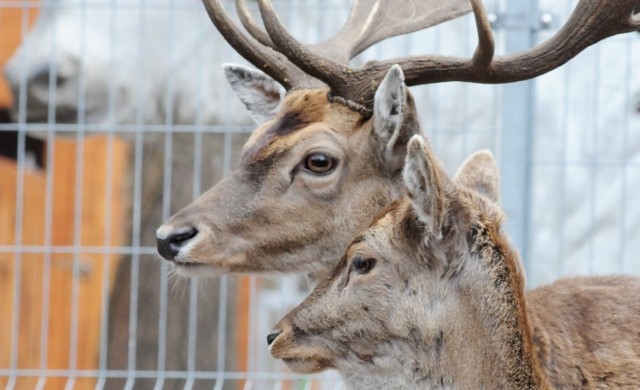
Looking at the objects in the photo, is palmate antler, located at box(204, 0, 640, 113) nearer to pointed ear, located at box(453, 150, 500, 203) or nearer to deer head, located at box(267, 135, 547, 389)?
pointed ear, located at box(453, 150, 500, 203)

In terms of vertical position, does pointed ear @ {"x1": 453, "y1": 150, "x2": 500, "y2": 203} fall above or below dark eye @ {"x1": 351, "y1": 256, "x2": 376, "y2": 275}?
above

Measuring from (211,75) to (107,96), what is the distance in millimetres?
644

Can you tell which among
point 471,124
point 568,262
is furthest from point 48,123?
point 568,262

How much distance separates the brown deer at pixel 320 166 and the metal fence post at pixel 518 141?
4.41 feet

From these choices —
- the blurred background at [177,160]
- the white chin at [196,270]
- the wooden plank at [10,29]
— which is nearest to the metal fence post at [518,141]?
the blurred background at [177,160]

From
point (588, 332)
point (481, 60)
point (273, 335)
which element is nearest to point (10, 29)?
point (481, 60)

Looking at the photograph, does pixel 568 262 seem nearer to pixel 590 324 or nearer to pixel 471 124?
pixel 471 124

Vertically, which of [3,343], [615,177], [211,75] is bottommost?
[3,343]

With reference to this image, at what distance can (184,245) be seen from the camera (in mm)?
5066

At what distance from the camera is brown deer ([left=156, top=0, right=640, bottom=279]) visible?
199 inches

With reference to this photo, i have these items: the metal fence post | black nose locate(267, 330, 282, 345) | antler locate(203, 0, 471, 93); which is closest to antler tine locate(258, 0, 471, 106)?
antler locate(203, 0, 471, 93)

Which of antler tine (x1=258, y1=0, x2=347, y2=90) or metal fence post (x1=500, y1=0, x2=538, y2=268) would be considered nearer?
antler tine (x1=258, y1=0, x2=347, y2=90)

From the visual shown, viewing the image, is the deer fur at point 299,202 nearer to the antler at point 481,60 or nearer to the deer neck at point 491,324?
the antler at point 481,60

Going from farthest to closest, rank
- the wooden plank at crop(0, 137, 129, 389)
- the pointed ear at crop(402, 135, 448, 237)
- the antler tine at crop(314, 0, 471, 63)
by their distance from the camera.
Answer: the wooden plank at crop(0, 137, 129, 389) → the antler tine at crop(314, 0, 471, 63) → the pointed ear at crop(402, 135, 448, 237)
